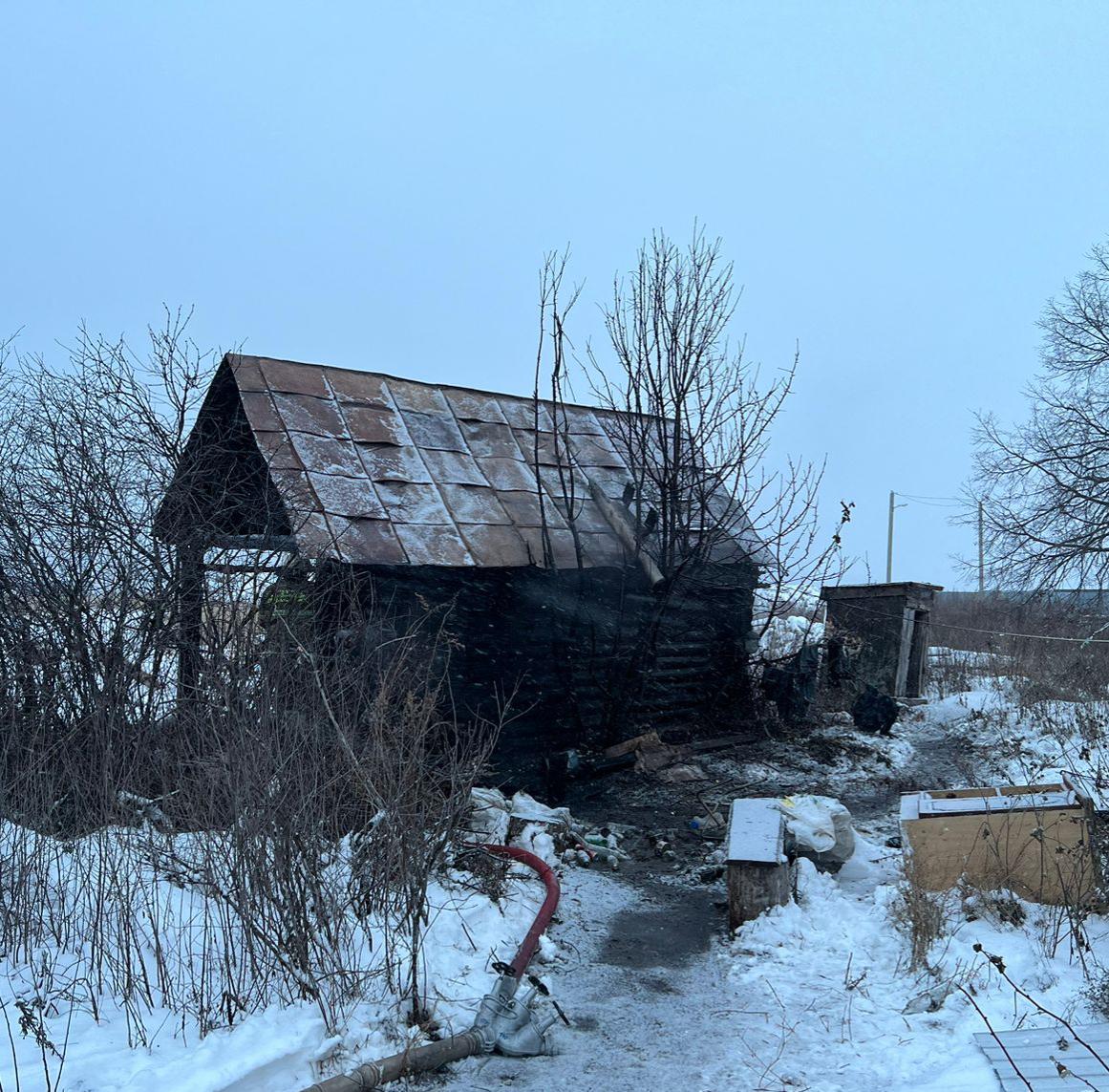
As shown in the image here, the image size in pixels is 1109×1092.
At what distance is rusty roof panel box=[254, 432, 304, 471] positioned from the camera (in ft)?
32.2

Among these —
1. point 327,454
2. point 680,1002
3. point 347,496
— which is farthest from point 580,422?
point 680,1002

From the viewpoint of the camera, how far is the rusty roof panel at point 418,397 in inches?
477

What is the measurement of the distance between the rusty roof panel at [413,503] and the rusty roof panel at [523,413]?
7.85ft

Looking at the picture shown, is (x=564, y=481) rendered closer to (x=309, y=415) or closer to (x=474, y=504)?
(x=474, y=504)

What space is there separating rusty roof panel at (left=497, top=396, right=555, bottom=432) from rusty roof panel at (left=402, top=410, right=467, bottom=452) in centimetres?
102

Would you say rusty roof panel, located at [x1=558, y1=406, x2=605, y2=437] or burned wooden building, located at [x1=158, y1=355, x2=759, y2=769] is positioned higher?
rusty roof panel, located at [x1=558, y1=406, x2=605, y2=437]

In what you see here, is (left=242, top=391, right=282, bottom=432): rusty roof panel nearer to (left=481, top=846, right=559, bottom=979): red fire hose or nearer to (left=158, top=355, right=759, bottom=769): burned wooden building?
(left=158, top=355, right=759, bottom=769): burned wooden building

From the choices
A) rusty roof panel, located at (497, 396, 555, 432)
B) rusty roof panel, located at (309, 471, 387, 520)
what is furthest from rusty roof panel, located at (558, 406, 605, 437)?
rusty roof panel, located at (309, 471, 387, 520)

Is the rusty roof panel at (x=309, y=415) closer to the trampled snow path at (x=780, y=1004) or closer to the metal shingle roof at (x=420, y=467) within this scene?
the metal shingle roof at (x=420, y=467)

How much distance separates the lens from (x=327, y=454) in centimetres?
1043

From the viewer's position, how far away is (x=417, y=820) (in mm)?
Answer: 5355

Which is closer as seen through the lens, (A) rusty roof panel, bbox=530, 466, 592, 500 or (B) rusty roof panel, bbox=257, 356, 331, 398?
(B) rusty roof panel, bbox=257, 356, 331, 398

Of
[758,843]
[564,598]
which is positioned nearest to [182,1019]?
[758,843]

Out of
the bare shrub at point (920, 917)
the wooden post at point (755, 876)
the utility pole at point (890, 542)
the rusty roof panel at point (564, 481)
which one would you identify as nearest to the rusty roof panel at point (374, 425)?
the rusty roof panel at point (564, 481)
